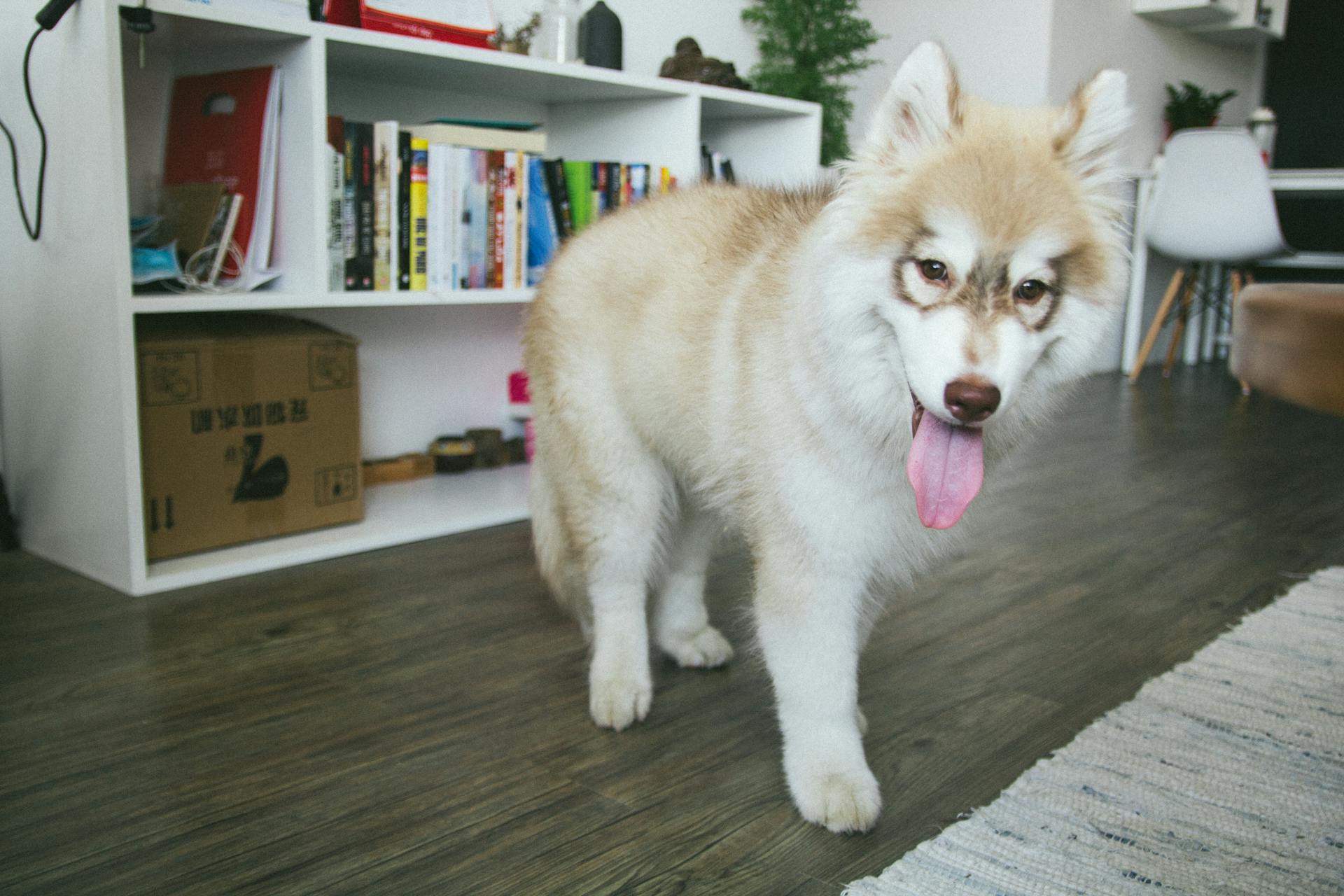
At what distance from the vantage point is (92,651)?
1.64 metres

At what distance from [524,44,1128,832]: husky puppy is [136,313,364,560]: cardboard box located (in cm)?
74

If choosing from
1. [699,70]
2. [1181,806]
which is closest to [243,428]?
[699,70]

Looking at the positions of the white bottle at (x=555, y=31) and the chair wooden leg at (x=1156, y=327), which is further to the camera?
the chair wooden leg at (x=1156, y=327)

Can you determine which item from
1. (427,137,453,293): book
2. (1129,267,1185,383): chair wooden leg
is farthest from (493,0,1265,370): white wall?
(427,137,453,293): book

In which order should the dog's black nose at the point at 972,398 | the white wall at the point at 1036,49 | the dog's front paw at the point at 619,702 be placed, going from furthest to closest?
the white wall at the point at 1036,49, the dog's front paw at the point at 619,702, the dog's black nose at the point at 972,398

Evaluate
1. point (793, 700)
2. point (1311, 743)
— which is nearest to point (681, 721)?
point (793, 700)

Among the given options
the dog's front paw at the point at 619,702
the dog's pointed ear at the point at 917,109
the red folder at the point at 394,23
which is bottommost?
the dog's front paw at the point at 619,702

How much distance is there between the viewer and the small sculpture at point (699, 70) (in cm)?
296

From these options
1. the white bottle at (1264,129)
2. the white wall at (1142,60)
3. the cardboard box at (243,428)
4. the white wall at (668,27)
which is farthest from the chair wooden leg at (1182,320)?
the cardboard box at (243,428)

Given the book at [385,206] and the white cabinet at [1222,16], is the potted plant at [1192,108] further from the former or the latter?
the book at [385,206]

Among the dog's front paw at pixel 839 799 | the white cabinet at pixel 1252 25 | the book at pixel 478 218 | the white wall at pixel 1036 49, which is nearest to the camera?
the dog's front paw at pixel 839 799

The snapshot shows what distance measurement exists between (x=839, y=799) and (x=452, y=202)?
65.5 inches

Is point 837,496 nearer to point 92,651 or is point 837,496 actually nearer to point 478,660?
point 478,660

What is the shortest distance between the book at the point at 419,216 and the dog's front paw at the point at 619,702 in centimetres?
119
